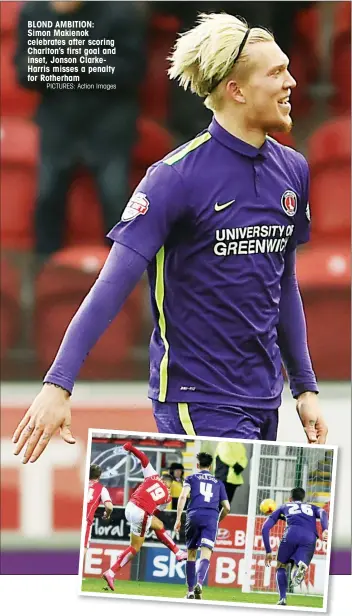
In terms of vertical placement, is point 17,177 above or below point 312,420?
above

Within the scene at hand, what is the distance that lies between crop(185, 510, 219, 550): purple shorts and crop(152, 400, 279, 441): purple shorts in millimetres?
152

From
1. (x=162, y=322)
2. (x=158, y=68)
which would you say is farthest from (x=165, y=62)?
(x=162, y=322)

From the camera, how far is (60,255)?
282cm

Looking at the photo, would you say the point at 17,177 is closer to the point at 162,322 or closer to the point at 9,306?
the point at 9,306

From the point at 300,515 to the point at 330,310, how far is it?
847 millimetres

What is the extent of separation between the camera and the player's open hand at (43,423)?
190cm

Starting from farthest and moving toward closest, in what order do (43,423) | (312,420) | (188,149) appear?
1. (312,420)
2. (188,149)
3. (43,423)

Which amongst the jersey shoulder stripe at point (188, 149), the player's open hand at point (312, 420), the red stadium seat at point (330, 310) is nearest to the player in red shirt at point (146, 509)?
the player's open hand at point (312, 420)

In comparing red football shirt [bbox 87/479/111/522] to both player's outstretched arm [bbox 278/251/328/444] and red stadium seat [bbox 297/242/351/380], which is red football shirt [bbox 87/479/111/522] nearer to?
player's outstretched arm [bbox 278/251/328/444]

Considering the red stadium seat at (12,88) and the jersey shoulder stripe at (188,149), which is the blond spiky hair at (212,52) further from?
the red stadium seat at (12,88)

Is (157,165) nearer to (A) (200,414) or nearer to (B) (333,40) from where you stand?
(A) (200,414)

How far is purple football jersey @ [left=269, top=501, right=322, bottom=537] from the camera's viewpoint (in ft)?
6.64

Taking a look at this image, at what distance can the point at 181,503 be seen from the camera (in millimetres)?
2033

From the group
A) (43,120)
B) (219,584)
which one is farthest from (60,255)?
(219,584)
